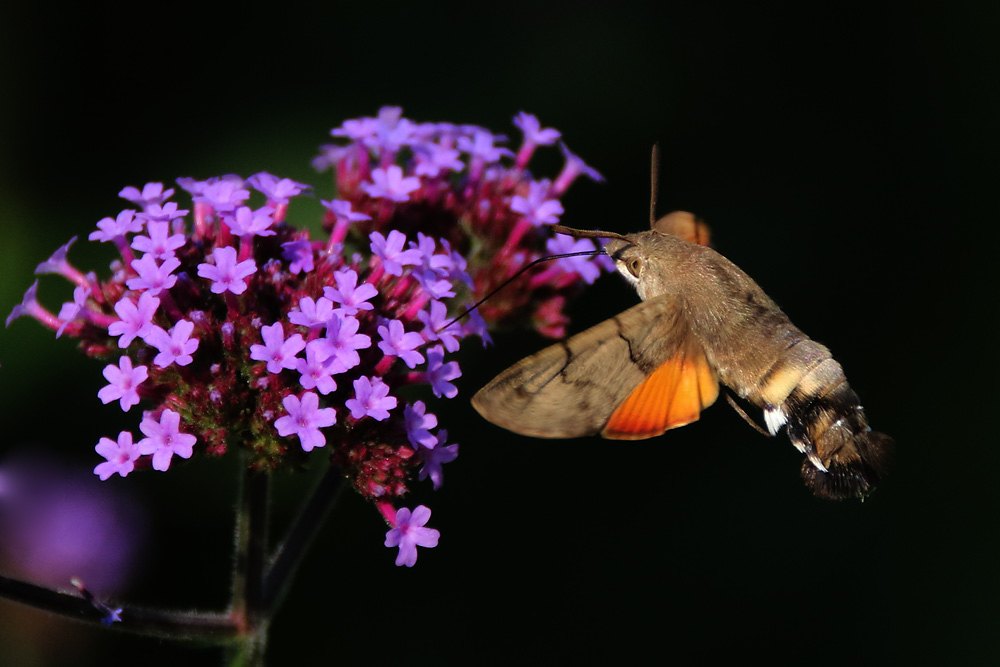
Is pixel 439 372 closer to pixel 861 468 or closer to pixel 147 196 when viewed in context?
pixel 147 196

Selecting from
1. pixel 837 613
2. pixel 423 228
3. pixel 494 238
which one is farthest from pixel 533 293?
pixel 837 613

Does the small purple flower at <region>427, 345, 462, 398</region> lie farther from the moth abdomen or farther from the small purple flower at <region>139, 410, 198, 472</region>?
the moth abdomen

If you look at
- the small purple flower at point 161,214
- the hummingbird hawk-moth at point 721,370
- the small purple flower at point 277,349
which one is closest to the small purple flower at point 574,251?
the hummingbird hawk-moth at point 721,370

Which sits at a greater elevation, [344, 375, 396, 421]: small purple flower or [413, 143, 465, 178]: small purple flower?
[413, 143, 465, 178]: small purple flower

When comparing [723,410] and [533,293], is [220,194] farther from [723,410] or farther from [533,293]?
[723,410]

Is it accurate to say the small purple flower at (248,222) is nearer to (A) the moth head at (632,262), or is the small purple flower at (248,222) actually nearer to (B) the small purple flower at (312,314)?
(B) the small purple flower at (312,314)

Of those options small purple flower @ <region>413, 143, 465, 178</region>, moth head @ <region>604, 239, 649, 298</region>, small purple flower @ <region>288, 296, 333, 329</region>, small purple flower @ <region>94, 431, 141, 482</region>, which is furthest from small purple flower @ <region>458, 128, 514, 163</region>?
small purple flower @ <region>94, 431, 141, 482</region>
